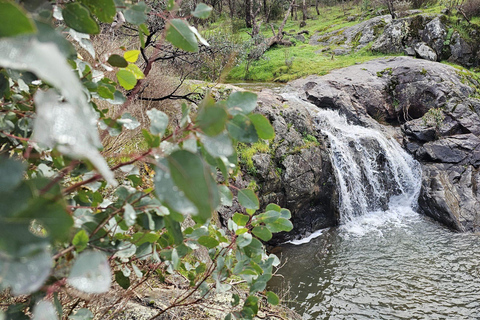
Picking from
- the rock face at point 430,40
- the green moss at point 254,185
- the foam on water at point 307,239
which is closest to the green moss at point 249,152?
the green moss at point 254,185

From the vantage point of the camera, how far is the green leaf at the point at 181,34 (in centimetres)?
58

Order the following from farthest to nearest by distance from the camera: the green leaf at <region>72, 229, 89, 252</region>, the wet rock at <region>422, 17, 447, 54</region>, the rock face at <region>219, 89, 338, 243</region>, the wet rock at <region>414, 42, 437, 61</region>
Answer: the wet rock at <region>422, 17, 447, 54</region> < the wet rock at <region>414, 42, 437, 61</region> < the rock face at <region>219, 89, 338, 243</region> < the green leaf at <region>72, 229, 89, 252</region>

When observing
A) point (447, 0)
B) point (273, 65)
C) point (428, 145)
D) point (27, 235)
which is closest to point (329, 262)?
point (428, 145)

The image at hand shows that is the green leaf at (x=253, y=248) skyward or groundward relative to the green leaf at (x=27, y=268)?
groundward

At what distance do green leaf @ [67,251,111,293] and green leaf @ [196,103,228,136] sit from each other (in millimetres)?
195

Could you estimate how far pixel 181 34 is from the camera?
1.92 feet

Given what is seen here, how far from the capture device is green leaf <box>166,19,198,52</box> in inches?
22.9

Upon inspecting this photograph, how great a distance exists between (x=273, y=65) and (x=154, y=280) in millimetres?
12378

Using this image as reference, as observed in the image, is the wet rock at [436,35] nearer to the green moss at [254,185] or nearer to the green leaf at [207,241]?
the green moss at [254,185]

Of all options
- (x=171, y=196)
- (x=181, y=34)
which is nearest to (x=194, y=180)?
(x=171, y=196)

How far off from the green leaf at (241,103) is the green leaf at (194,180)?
195 mm

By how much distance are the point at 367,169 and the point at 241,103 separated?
7.52m

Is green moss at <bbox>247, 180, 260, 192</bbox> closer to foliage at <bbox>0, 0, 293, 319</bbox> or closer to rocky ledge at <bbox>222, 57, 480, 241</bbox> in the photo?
rocky ledge at <bbox>222, 57, 480, 241</bbox>

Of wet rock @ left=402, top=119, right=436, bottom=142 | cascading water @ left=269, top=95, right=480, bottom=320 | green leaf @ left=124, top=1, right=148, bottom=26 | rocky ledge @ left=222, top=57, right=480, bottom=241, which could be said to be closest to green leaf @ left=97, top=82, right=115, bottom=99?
green leaf @ left=124, top=1, right=148, bottom=26
